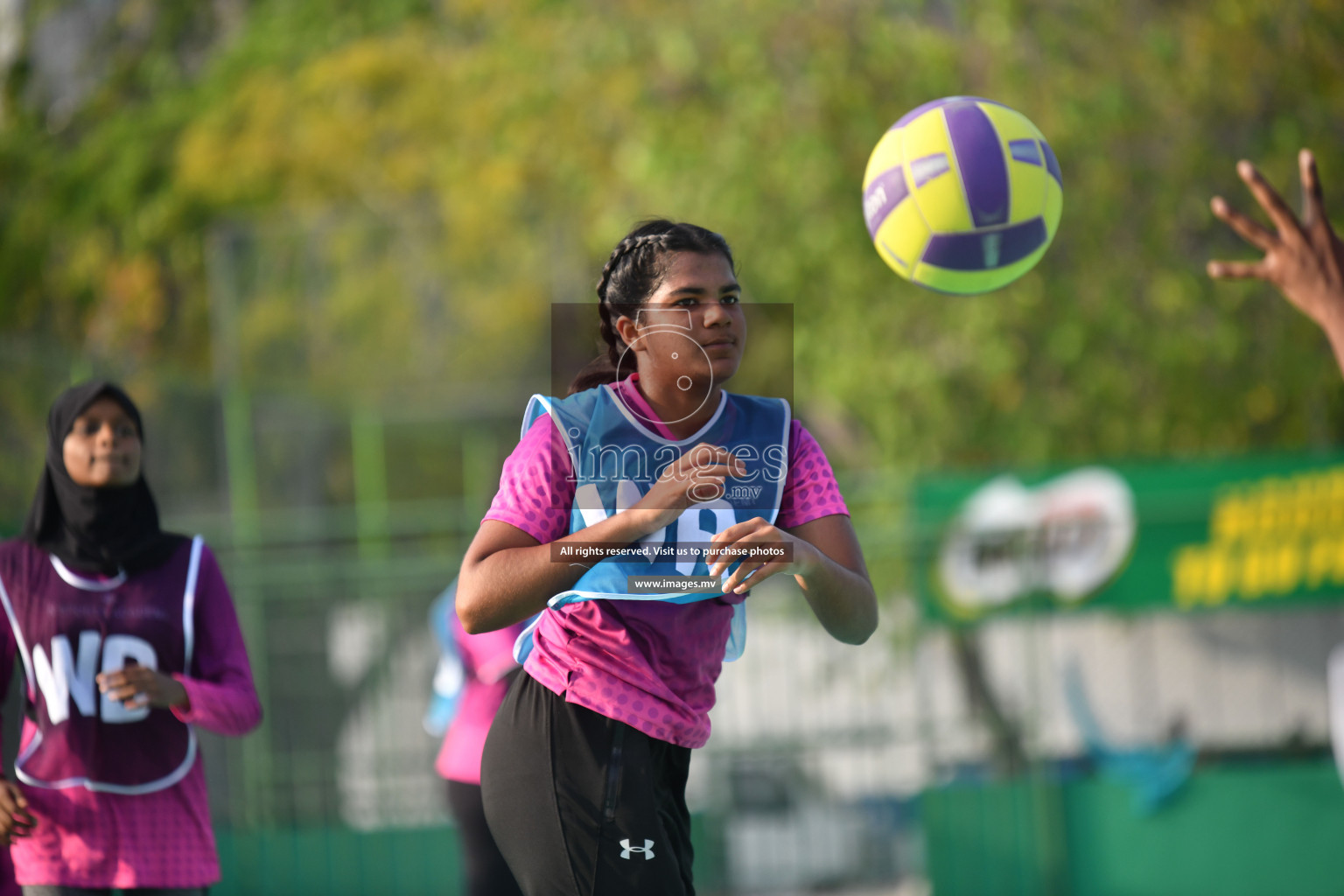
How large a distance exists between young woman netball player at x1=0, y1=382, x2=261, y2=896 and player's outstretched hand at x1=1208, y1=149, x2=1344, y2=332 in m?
2.88

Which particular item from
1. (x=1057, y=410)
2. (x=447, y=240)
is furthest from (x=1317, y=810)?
(x=447, y=240)

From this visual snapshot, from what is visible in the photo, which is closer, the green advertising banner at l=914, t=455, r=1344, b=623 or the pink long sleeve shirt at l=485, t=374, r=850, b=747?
the pink long sleeve shirt at l=485, t=374, r=850, b=747

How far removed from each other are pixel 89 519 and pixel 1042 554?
6010 millimetres

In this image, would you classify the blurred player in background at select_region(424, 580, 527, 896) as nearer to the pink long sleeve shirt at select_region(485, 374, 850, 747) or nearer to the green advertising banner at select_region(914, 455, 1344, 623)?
the pink long sleeve shirt at select_region(485, 374, 850, 747)

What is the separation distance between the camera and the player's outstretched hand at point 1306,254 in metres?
3.25

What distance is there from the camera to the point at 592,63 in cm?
1180

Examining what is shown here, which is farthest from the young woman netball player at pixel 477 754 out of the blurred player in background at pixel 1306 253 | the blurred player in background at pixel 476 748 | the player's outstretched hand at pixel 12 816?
the blurred player in background at pixel 1306 253

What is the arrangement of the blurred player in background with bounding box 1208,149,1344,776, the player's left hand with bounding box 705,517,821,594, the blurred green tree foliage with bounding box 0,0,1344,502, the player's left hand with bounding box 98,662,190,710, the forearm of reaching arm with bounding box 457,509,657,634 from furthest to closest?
the blurred green tree foliage with bounding box 0,0,1344,502
the player's left hand with bounding box 98,662,190,710
the blurred player in background with bounding box 1208,149,1344,776
the forearm of reaching arm with bounding box 457,509,657,634
the player's left hand with bounding box 705,517,821,594

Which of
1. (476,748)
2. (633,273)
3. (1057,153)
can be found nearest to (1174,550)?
(1057,153)

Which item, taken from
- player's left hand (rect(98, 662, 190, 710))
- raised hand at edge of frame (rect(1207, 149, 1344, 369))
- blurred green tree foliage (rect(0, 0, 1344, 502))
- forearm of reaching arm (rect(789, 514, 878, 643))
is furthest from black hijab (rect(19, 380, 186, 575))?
blurred green tree foliage (rect(0, 0, 1344, 502))

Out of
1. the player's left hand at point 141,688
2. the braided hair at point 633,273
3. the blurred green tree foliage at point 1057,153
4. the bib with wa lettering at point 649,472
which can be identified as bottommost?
the player's left hand at point 141,688

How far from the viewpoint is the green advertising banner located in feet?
27.4

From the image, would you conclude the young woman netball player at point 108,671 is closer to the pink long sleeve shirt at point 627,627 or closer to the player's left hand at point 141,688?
the player's left hand at point 141,688

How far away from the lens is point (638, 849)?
2.77 metres
